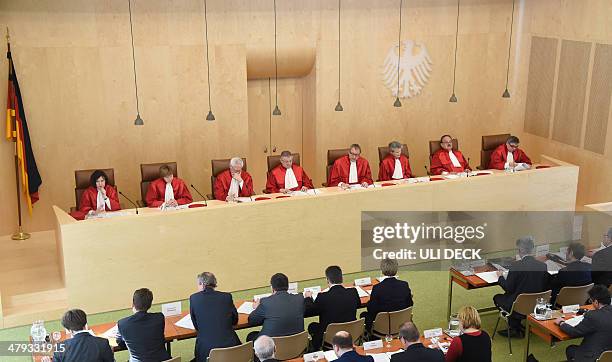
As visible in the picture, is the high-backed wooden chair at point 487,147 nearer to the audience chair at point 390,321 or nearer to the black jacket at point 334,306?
the audience chair at point 390,321

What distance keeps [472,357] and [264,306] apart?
192cm

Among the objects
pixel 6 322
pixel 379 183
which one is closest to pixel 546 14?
pixel 379 183

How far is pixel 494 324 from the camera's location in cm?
838

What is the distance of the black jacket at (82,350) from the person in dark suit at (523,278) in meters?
4.35

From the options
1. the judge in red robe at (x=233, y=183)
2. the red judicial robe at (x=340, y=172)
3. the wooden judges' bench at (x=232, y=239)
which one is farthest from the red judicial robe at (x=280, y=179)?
the wooden judges' bench at (x=232, y=239)

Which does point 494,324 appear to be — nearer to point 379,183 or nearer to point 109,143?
point 379,183

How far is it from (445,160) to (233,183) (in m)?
3.61

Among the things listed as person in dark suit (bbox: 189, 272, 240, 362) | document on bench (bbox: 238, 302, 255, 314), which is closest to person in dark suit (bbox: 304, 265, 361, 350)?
document on bench (bbox: 238, 302, 255, 314)

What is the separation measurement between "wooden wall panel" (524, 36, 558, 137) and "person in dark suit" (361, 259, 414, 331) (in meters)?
6.89

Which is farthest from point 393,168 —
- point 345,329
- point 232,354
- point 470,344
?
point 232,354

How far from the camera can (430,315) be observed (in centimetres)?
855

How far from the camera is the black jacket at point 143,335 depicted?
5957 mm

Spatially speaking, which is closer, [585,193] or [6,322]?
[6,322]

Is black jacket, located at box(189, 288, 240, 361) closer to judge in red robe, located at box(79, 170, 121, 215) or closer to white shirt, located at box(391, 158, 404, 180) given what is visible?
judge in red robe, located at box(79, 170, 121, 215)
